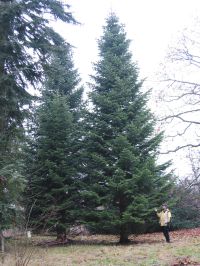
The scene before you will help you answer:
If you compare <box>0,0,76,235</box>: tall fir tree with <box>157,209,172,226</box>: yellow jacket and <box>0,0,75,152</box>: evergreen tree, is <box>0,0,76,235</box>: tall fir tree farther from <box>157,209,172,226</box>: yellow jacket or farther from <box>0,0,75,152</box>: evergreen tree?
<box>157,209,172,226</box>: yellow jacket

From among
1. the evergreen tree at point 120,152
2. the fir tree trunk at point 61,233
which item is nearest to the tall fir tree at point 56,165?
the fir tree trunk at point 61,233

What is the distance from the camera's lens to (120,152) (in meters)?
16.7

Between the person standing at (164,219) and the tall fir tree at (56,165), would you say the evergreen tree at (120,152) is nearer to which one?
the person standing at (164,219)

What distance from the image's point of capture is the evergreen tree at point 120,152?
16109 millimetres

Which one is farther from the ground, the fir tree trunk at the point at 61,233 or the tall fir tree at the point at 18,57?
the tall fir tree at the point at 18,57

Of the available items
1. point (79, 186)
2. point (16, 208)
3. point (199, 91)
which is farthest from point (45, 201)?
point (199, 91)

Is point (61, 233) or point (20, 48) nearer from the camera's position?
point (20, 48)

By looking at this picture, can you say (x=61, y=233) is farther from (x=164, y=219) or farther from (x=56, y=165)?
(x=164, y=219)

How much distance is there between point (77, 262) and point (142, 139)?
23.4 feet

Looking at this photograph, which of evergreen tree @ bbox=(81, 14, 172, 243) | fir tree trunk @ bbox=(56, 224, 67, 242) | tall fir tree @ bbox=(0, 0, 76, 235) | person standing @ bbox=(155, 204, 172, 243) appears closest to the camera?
tall fir tree @ bbox=(0, 0, 76, 235)

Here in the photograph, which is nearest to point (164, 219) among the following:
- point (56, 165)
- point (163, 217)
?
point (163, 217)

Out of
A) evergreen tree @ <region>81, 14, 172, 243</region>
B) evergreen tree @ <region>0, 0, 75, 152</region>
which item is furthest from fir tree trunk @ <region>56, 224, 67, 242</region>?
evergreen tree @ <region>0, 0, 75, 152</region>

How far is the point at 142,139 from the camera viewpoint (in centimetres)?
1733

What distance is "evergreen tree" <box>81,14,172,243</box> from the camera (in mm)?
16109
